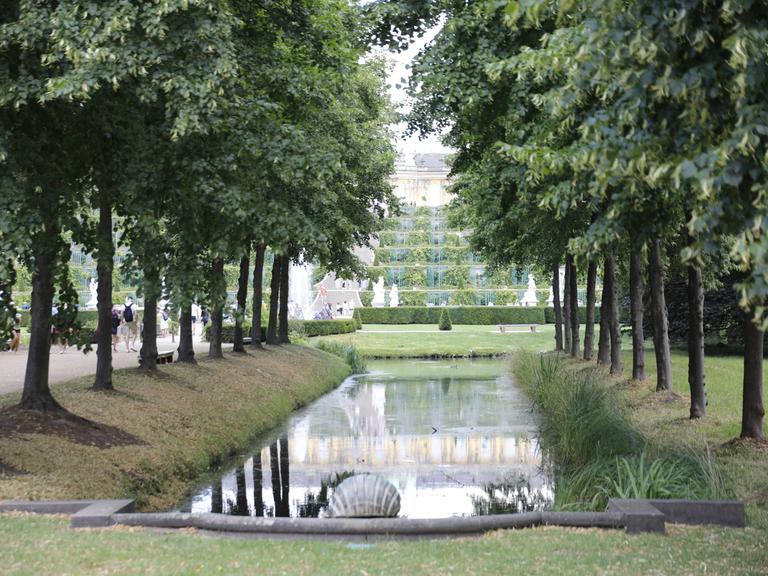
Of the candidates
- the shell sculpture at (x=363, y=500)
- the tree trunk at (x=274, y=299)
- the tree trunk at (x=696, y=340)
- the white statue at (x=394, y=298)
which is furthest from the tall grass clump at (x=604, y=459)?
the white statue at (x=394, y=298)

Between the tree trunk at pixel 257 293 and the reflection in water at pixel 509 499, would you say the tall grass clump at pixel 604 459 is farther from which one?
the tree trunk at pixel 257 293

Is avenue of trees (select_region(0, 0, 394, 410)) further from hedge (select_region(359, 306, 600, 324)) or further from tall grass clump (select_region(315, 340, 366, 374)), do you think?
hedge (select_region(359, 306, 600, 324))

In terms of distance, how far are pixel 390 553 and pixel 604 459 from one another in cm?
504

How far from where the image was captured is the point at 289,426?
21.3 meters

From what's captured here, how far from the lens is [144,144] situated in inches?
455

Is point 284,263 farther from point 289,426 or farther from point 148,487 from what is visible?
point 148,487

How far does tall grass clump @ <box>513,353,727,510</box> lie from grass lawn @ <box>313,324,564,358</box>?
928 inches

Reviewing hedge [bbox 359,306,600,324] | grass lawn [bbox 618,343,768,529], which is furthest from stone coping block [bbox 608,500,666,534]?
hedge [bbox 359,306,600,324]

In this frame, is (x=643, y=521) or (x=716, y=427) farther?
(x=716, y=427)

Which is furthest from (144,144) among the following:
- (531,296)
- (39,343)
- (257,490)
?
(531,296)

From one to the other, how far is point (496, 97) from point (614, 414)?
5172 mm

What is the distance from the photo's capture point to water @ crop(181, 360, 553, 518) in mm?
13102

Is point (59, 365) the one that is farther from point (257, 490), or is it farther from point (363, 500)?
point (363, 500)

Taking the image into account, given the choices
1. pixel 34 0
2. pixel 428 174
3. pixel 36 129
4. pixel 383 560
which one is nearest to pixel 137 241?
pixel 36 129
